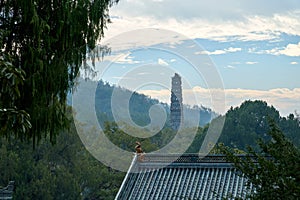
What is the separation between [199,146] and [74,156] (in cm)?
1176

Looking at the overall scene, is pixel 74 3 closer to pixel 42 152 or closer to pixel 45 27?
pixel 45 27

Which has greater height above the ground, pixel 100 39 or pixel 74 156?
pixel 100 39

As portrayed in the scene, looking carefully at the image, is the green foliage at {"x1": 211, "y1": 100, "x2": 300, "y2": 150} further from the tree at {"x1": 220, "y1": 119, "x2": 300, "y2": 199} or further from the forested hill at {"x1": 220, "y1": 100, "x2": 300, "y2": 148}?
the tree at {"x1": 220, "y1": 119, "x2": 300, "y2": 199}

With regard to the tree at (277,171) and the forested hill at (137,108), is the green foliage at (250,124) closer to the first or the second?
the forested hill at (137,108)

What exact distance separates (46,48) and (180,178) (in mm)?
5558

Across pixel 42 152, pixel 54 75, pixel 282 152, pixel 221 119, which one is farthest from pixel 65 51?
pixel 221 119

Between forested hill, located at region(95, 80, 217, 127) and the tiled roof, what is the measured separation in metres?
8.25

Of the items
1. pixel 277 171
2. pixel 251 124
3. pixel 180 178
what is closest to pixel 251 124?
pixel 251 124

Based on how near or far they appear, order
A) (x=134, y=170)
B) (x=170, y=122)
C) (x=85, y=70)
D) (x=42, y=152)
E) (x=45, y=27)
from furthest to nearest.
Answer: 1. (x=170, y=122)
2. (x=42, y=152)
3. (x=134, y=170)
4. (x=85, y=70)
5. (x=45, y=27)

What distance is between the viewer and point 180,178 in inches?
386

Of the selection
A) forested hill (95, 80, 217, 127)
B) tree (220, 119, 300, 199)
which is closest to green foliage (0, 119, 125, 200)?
forested hill (95, 80, 217, 127)

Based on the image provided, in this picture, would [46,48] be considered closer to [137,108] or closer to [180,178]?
[180,178]

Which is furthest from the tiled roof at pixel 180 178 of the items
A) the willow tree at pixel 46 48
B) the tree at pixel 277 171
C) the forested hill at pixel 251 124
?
the forested hill at pixel 251 124

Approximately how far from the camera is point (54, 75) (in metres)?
4.84
